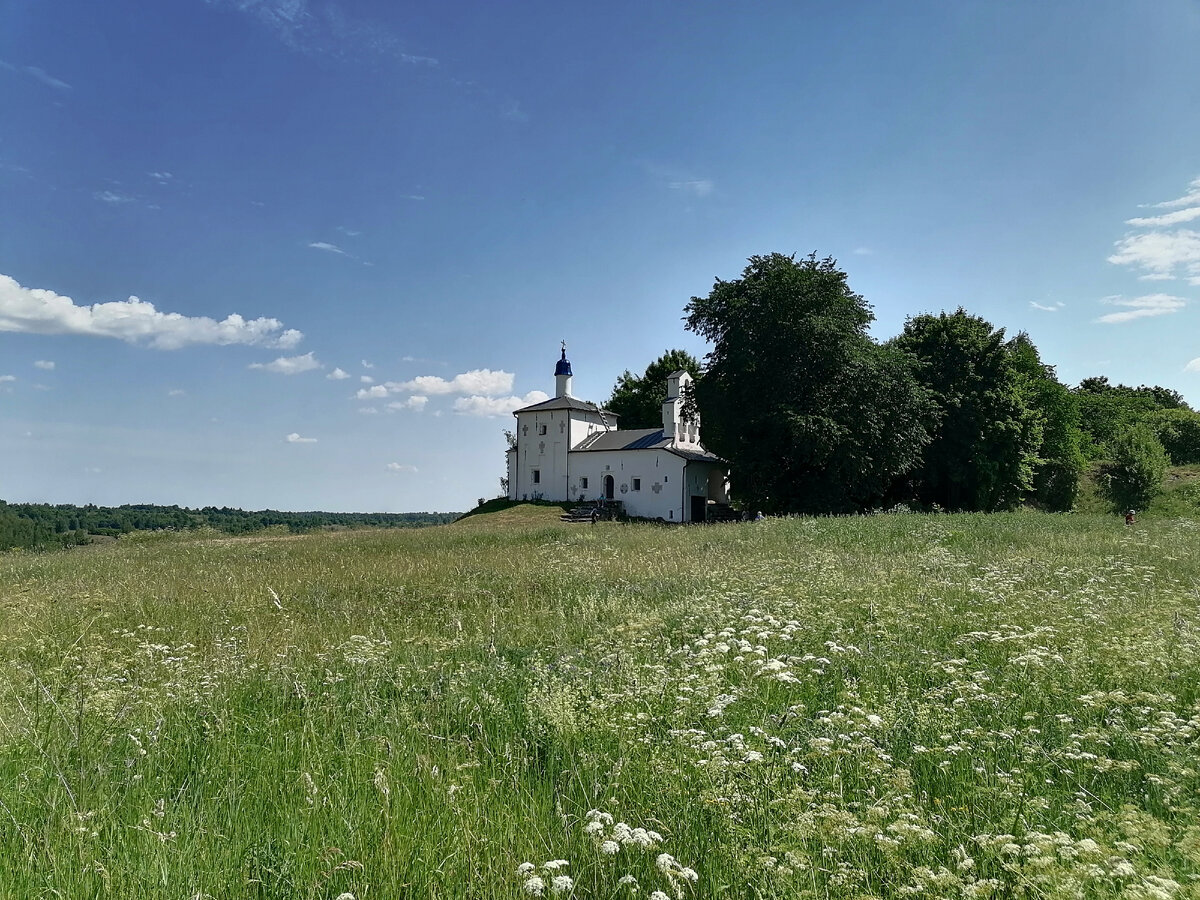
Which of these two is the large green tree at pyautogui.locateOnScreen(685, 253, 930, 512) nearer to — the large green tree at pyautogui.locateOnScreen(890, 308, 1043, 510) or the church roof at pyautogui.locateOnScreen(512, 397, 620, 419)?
the large green tree at pyautogui.locateOnScreen(890, 308, 1043, 510)

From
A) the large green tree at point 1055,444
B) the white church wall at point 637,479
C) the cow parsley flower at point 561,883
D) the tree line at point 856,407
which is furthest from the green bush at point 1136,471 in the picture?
the cow parsley flower at point 561,883

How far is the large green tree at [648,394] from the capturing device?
68.2 m

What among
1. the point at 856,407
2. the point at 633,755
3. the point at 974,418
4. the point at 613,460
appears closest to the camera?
the point at 633,755

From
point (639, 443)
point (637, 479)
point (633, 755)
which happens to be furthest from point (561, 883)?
point (639, 443)

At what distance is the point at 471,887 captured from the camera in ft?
9.53

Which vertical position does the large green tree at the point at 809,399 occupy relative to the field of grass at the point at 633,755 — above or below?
above

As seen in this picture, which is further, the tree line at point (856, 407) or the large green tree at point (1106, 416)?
the large green tree at point (1106, 416)

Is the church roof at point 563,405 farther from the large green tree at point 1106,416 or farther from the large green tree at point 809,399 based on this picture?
the large green tree at point 1106,416

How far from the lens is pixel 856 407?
39.3m

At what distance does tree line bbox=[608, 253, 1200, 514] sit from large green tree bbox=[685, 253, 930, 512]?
0.08 meters

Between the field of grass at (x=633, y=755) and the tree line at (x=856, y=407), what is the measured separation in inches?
1232

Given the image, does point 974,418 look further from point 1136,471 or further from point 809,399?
point 1136,471

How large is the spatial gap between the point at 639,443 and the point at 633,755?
5281 centimetres

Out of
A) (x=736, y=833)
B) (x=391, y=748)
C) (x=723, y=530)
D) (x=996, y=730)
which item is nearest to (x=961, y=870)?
(x=736, y=833)
